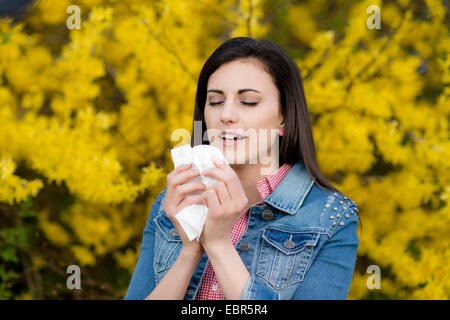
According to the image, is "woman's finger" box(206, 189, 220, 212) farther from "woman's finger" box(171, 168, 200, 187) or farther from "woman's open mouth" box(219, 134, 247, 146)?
"woman's open mouth" box(219, 134, 247, 146)

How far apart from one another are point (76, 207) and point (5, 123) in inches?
24.8

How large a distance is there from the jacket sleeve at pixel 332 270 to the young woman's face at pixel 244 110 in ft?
1.22

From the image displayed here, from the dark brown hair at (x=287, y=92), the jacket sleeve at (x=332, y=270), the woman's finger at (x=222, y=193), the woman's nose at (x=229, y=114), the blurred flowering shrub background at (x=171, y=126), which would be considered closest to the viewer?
the woman's finger at (x=222, y=193)

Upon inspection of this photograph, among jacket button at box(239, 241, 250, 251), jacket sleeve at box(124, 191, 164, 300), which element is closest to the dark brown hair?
jacket button at box(239, 241, 250, 251)

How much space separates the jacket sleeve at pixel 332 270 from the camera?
4.71 ft

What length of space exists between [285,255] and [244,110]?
0.48 metres

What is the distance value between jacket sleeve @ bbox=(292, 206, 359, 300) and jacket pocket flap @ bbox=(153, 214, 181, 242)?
46 cm

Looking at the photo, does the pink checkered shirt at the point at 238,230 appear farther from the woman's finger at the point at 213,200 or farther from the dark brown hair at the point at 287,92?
the woman's finger at the point at 213,200

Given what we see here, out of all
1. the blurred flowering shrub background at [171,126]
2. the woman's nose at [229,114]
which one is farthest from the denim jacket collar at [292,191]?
the blurred flowering shrub background at [171,126]

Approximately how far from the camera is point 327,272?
4.78 feet

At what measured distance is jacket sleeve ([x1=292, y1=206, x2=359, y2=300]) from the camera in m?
1.44

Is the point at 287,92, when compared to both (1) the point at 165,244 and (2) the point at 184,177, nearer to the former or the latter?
(2) the point at 184,177

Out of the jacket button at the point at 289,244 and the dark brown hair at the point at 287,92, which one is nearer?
the jacket button at the point at 289,244
